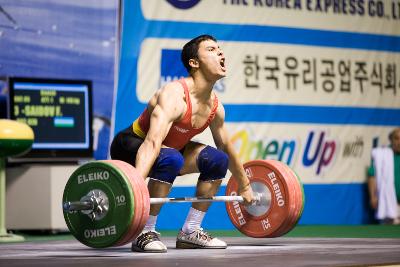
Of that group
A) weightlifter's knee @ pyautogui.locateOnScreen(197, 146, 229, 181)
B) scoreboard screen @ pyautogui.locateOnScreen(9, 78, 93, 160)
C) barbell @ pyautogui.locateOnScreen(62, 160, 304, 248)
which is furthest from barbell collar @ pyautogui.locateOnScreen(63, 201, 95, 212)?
scoreboard screen @ pyautogui.locateOnScreen(9, 78, 93, 160)

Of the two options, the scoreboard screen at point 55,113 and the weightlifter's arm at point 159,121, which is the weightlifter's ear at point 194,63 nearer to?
the weightlifter's arm at point 159,121

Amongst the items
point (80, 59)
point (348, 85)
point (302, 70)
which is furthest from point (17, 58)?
point (348, 85)

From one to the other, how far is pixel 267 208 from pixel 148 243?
3.05ft

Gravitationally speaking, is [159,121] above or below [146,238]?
above

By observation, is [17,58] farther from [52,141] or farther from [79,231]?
[79,231]

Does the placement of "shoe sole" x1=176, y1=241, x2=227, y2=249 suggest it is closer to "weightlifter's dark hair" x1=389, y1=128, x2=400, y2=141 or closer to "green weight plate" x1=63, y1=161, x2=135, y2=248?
"green weight plate" x1=63, y1=161, x2=135, y2=248

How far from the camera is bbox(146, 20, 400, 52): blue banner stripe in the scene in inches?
316

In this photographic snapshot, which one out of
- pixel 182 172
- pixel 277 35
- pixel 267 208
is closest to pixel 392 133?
pixel 277 35

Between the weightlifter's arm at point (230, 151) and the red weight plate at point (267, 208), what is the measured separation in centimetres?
16

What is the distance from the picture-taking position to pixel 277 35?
8633 mm

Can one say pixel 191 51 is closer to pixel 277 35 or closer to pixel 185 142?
pixel 185 142

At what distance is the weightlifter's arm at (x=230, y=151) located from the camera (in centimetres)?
532

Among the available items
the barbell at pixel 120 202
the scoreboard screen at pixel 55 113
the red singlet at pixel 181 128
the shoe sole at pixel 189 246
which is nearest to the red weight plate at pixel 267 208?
the barbell at pixel 120 202

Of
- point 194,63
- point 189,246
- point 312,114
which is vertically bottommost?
point 189,246
